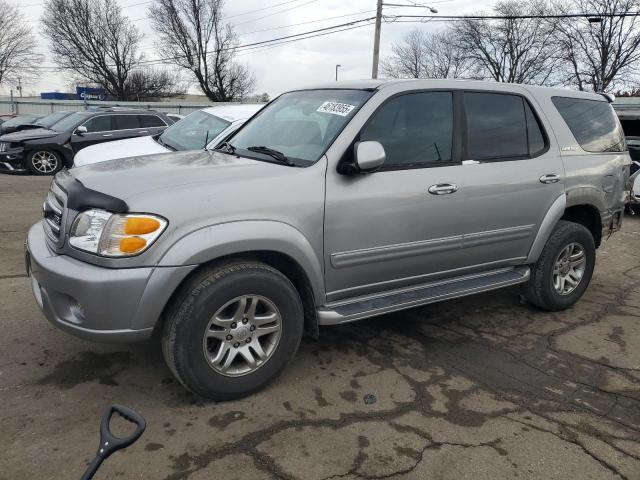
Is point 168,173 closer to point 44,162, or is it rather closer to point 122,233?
point 122,233

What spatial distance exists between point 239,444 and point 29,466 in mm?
947

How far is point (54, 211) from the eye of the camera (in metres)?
3.04

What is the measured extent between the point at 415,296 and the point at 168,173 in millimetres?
1772

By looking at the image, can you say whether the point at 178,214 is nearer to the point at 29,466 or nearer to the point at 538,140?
the point at 29,466

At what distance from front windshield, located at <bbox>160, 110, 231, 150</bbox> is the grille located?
11.8ft

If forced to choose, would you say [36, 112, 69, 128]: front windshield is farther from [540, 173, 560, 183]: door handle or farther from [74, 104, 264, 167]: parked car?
[540, 173, 560, 183]: door handle

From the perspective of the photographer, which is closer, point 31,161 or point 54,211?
point 54,211

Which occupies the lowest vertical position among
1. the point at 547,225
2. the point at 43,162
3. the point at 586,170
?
the point at 43,162

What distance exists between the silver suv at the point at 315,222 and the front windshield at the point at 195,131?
9.38 ft

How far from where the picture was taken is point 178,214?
2648mm

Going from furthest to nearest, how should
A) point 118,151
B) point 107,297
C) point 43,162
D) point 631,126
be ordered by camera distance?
point 43,162 → point 631,126 → point 118,151 → point 107,297

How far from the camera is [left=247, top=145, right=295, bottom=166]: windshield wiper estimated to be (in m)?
3.22

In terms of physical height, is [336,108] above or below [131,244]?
above

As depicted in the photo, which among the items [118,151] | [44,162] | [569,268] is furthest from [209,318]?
[44,162]
